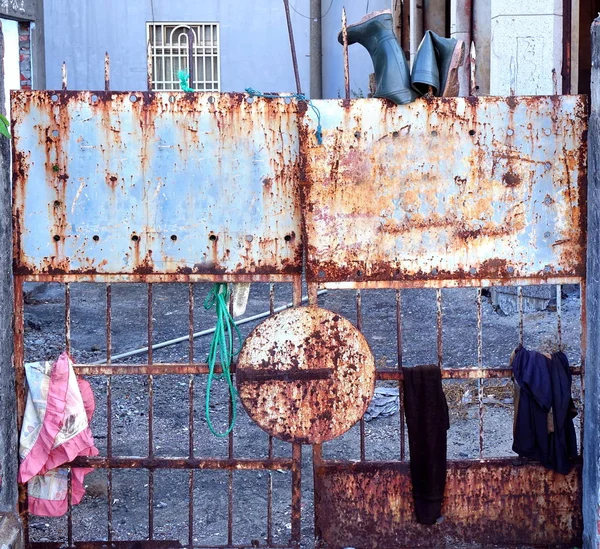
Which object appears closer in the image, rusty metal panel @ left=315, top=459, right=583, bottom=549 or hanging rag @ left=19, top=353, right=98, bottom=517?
hanging rag @ left=19, top=353, right=98, bottom=517

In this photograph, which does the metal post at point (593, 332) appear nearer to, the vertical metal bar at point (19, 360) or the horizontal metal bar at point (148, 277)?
the horizontal metal bar at point (148, 277)

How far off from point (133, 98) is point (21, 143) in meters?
0.56

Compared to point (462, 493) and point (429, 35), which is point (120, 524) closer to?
point (462, 493)

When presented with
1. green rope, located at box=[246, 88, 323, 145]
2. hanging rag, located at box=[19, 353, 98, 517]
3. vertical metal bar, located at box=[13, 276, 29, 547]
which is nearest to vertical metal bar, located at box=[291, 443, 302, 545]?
hanging rag, located at box=[19, 353, 98, 517]

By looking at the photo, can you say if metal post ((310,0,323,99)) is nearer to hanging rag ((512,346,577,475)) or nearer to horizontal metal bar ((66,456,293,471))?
hanging rag ((512,346,577,475))

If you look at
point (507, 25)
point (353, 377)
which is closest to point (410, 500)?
point (353, 377)

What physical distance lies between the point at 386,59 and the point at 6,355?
2.19m

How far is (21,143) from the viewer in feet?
12.8

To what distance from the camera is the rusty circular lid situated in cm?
395

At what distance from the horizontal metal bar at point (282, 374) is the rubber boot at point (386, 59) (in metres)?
1.29

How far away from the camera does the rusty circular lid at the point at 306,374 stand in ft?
12.9

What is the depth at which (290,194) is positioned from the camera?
3.96 m

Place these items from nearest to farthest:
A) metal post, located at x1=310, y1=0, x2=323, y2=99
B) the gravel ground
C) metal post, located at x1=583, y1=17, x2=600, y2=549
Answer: metal post, located at x1=583, y1=17, x2=600, y2=549
the gravel ground
metal post, located at x1=310, y1=0, x2=323, y2=99

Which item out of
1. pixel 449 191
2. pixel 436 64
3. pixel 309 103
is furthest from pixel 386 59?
pixel 449 191
